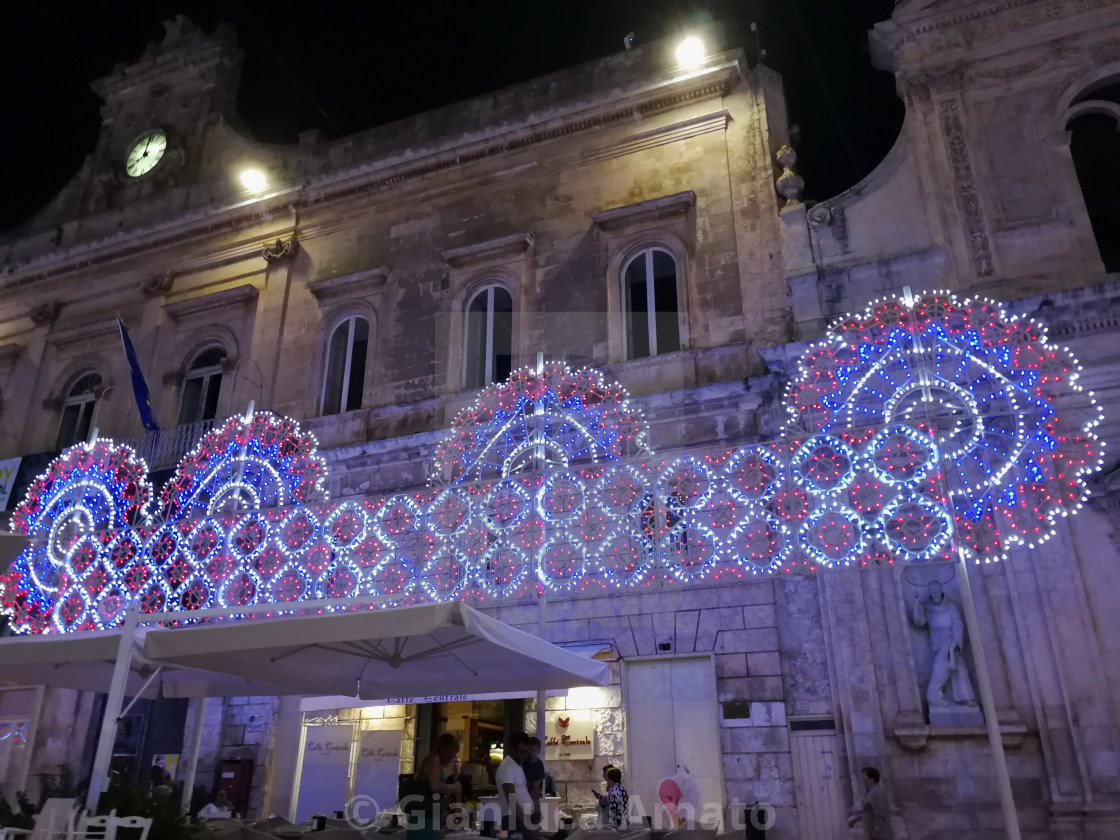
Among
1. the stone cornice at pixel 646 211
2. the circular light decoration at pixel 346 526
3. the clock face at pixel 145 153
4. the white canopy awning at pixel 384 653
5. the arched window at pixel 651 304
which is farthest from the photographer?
the clock face at pixel 145 153

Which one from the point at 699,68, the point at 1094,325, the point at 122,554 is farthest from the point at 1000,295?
the point at 122,554

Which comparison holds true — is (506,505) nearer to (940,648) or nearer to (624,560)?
(624,560)

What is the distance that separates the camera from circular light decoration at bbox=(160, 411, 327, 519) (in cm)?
1354

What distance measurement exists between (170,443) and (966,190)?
1298cm

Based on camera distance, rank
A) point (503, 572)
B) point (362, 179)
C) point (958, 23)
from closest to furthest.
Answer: point (503, 572), point (958, 23), point (362, 179)

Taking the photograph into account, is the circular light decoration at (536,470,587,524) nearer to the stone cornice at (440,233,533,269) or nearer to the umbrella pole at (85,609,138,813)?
the stone cornice at (440,233,533,269)

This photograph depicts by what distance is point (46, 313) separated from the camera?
17.7 metres

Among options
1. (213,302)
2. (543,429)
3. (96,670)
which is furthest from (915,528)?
(213,302)

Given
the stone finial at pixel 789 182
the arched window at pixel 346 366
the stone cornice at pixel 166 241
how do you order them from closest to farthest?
the stone finial at pixel 789 182 → the arched window at pixel 346 366 → the stone cornice at pixel 166 241

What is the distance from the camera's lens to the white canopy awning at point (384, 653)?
562 cm

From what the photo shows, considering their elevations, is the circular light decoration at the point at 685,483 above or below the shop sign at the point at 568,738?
above

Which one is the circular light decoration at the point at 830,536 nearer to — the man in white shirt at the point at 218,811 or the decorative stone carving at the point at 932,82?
the decorative stone carving at the point at 932,82

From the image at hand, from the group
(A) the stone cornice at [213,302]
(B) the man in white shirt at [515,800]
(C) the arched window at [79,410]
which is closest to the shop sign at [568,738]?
(B) the man in white shirt at [515,800]

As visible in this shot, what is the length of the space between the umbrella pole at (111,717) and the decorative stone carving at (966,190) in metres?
9.83
